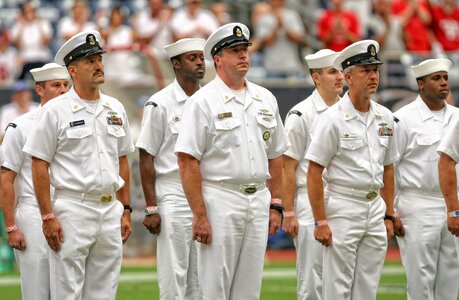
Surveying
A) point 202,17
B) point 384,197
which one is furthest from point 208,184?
point 202,17

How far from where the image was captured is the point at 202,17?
20000 mm

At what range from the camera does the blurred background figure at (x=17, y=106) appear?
17.4 meters

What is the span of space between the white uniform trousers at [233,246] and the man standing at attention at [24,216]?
4.62 feet

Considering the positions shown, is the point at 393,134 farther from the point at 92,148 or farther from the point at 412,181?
the point at 92,148

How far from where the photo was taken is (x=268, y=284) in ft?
53.8

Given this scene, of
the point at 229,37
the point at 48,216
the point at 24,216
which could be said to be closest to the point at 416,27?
the point at 229,37

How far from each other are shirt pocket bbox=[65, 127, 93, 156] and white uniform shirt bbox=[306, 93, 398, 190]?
73.3 inches

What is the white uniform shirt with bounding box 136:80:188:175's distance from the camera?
37.5 feet

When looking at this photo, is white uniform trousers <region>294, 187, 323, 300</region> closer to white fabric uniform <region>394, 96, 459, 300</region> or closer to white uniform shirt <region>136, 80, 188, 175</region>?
white fabric uniform <region>394, 96, 459, 300</region>

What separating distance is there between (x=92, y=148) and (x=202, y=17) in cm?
1040

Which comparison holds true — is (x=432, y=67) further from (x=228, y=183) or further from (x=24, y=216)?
(x=24, y=216)

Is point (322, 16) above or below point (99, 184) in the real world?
above

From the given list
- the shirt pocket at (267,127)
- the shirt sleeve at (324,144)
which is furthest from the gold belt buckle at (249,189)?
the shirt sleeve at (324,144)

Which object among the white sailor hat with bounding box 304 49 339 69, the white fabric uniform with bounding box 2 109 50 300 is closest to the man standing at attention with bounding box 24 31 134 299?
the white fabric uniform with bounding box 2 109 50 300
